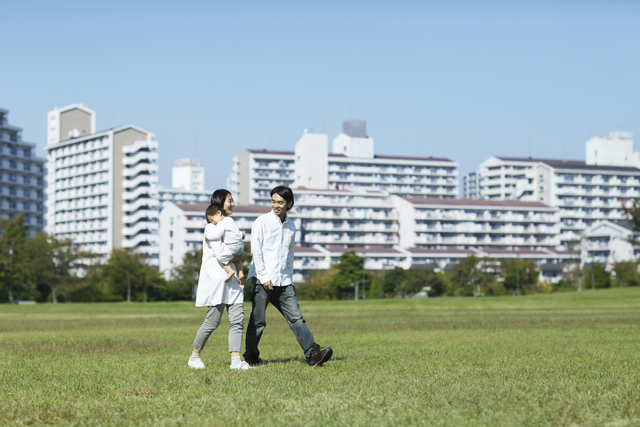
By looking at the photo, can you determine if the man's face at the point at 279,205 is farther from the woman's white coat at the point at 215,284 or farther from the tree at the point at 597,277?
the tree at the point at 597,277

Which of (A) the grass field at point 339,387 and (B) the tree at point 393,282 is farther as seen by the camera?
(B) the tree at point 393,282

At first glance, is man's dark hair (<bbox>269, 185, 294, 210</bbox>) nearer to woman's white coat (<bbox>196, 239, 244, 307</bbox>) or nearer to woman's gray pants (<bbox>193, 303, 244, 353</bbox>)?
woman's white coat (<bbox>196, 239, 244, 307</bbox>)

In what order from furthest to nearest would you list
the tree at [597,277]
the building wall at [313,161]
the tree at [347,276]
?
the building wall at [313,161] < the tree at [597,277] < the tree at [347,276]

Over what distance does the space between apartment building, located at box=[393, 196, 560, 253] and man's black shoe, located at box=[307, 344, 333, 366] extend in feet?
396

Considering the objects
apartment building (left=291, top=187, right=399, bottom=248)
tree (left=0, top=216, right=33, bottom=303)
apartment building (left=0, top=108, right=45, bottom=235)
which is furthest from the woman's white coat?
apartment building (left=0, top=108, right=45, bottom=235)

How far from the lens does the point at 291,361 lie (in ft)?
32.4

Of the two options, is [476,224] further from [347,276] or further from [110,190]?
[110,190]

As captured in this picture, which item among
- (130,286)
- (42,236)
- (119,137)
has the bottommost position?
(130,286)

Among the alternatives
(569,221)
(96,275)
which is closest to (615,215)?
(569,221)

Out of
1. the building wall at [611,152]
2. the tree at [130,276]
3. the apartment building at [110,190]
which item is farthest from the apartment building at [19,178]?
the building wall at [611,152]

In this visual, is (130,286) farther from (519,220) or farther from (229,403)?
(229,403)

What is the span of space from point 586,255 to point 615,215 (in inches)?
1145

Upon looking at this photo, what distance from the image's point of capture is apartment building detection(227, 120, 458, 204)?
156 metres

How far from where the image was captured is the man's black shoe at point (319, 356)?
29.4 feet
